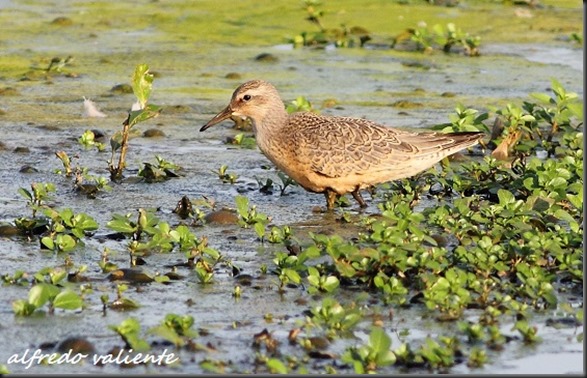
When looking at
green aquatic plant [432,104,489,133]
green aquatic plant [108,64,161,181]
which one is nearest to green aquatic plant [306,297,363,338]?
green aquatic plant [108,64,161,181]

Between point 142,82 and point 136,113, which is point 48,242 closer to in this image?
point 136,113

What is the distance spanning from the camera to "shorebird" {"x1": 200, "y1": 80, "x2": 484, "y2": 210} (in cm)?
906

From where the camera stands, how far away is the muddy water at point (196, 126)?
635cm

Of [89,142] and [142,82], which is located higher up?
[142,82]

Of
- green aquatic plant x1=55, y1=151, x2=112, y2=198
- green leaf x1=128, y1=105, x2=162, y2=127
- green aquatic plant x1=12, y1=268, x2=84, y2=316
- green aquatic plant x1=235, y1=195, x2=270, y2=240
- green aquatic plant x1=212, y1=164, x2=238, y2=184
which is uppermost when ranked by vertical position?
green leaf x1=128, y1=105, x2=162, y2=127

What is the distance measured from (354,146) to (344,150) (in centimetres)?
9

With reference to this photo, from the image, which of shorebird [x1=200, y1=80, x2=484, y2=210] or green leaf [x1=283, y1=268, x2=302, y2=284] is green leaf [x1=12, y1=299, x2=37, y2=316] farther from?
shorebird [x1=200, y1=80, x2=484, y2=210]

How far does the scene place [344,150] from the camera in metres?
9.12

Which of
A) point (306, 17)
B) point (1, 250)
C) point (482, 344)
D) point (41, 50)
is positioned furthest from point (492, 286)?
point (306, 17)

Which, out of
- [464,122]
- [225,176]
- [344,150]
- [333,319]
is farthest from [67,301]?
[464,122]

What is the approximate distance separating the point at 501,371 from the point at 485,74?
858 cm

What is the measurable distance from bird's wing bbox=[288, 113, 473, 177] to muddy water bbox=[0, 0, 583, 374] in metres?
0.36

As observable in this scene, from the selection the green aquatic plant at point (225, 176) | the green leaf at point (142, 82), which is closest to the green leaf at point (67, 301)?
the green leaf at point (142, 82)

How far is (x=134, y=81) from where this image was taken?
9445 millimetres
